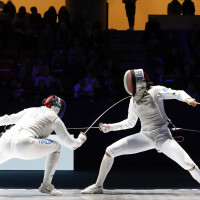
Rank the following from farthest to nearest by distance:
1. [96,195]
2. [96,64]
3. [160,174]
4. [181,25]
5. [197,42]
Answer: [181,25] → [197,42] → [96,64] → [160,174] → [96,195]

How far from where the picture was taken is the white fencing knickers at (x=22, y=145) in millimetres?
4785

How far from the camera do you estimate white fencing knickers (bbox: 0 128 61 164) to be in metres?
4.79

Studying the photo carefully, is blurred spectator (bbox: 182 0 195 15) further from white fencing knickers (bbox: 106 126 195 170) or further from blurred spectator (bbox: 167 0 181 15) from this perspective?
white fencing knickers (bbox: 106 126 195 170)

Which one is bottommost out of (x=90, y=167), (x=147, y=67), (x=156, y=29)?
(x=90, y=167)

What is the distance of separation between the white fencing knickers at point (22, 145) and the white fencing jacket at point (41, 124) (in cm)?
8

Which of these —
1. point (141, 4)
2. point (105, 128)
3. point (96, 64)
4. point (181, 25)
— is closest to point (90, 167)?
point (96, 64)

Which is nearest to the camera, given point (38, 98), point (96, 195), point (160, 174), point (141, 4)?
point (96, 195)

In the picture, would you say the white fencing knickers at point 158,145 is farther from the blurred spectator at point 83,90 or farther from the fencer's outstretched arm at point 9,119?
the blurred spectator at point 83,90

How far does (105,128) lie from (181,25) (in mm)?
5670

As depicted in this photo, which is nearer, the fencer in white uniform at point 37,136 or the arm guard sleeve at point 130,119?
the fencer in white uniform at point 37,136

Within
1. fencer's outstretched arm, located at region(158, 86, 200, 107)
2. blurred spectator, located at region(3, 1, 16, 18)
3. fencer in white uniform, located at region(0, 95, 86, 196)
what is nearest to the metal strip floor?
fencer in white uniform, located at region(0, 95, 86, 196)

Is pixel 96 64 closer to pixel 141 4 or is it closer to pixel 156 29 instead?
pixel 156 29

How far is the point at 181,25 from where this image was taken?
414 inches

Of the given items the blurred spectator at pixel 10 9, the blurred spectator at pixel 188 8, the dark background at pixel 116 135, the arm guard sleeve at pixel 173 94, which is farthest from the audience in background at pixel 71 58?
the arm guard sleeve at pixel 173 94
